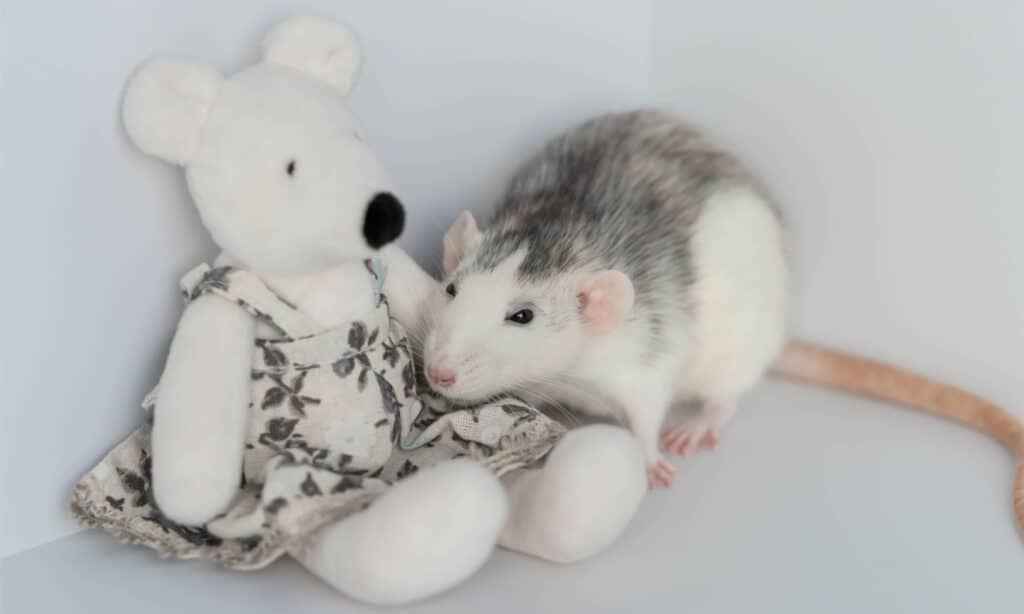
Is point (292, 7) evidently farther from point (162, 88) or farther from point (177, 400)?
point (177, 400)

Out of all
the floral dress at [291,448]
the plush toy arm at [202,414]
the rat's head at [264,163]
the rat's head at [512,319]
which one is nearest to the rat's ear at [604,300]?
the rat's head at [512,319]

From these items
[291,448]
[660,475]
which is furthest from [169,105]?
[660,475]

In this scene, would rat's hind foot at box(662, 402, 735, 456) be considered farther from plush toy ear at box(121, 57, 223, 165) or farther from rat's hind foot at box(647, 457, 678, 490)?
plush toy ear at box(121, 57, 223, 165)

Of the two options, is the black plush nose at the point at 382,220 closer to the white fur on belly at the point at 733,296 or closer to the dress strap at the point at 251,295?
the dress strap at the point at 251,295

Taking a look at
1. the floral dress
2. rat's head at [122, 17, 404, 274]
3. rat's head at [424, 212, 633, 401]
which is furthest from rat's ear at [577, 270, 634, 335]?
rat's head at [122, 17, 404, 274]

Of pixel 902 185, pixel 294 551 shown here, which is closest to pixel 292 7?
pixel 294 551

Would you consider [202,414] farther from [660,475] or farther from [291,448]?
[660,475]
